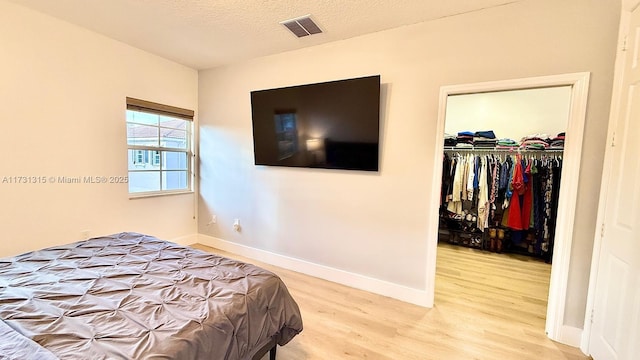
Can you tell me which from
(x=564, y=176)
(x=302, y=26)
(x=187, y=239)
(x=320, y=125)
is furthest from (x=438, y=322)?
(x=187, y=239)

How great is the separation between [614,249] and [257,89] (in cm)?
351

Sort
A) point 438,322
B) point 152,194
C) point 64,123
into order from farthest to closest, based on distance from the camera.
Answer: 1. point 152,194
2. point 64,123
3. point 438,322

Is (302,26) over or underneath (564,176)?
over

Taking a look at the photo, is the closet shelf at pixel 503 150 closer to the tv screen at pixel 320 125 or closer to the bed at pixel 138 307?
the tv screen at pixel 320 125

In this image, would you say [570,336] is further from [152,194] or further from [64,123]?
[64,123]

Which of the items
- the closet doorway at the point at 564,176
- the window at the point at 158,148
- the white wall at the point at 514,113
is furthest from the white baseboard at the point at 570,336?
the window at the point at 158,148

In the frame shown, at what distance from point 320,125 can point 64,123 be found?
101 inches

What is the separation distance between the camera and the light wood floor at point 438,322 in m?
1.89

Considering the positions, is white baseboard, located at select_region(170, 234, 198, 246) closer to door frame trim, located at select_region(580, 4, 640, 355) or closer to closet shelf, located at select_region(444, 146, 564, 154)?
closet shelf, located at select_region(444, 146, 564, 154)

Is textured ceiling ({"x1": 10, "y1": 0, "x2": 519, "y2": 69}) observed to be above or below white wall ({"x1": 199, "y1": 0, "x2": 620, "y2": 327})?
above

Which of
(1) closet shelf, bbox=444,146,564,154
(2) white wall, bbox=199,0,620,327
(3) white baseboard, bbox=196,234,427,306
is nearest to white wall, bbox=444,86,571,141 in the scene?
(1) closet shelf, bbox=444,146,564,154

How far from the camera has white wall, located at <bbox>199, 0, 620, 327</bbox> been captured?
6.33 feet

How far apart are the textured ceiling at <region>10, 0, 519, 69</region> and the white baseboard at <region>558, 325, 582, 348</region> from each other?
254 cm

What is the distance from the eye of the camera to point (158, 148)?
359cm
